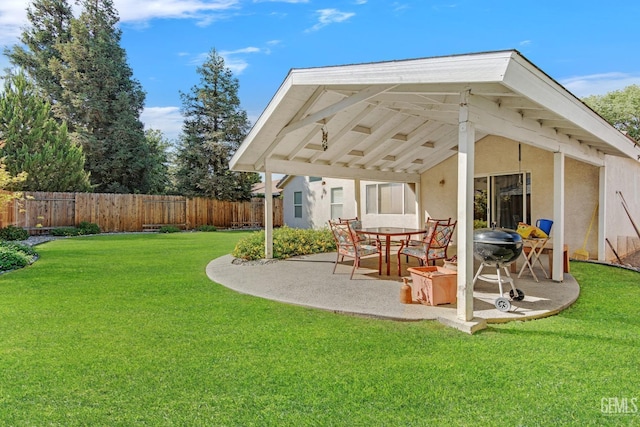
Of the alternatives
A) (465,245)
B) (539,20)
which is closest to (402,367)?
(465,245)

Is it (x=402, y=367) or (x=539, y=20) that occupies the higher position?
(x=539, y=20)

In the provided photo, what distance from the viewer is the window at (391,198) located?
36.2 ft

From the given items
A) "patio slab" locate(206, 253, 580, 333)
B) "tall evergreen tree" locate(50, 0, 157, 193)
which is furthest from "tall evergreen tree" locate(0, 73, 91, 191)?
"patio slab" locate(206, 253, 580, 333)

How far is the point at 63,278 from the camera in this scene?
6.14 m

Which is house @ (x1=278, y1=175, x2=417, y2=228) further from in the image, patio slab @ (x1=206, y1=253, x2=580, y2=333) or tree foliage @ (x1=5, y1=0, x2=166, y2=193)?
tree foliage @ (x1=5, y1=0, x2=166, y2=193)

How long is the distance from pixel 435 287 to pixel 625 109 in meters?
27.6

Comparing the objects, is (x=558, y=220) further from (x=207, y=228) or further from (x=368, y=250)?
(x=207, y=228)

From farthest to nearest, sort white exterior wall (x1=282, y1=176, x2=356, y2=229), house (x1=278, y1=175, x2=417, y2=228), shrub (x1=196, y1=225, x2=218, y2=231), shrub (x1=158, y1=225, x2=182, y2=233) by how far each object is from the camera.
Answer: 1. shrub (x1=196, y1=225, x2=218, y2=231)
2. shrub (x1=158, y1=225, x2=182, y2=233)
3. white exterior wall (x1=282, y1=176, x2=356, y2=229)
4. house (x1=278, y1=175, x2=417, y2=228)

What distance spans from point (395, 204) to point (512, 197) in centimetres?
362

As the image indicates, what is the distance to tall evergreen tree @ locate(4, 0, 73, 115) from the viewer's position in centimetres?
2145

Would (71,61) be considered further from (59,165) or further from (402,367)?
(402,367)

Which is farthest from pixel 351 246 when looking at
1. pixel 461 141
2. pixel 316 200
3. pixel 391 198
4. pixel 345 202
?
pixel 316 200

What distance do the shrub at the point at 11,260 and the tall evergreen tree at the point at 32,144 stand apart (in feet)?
32.2

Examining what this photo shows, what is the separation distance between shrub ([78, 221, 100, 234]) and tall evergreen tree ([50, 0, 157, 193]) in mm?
4880
